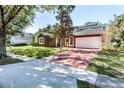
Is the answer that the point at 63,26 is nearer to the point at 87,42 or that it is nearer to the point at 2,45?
the point at 87,42

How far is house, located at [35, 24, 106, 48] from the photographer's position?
10534 millimetres

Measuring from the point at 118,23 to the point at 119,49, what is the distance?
2.98 metres

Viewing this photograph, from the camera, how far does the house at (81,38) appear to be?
34.6 ft

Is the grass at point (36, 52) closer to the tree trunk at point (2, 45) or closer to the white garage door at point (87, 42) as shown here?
the tree trunk at point (2, 45)

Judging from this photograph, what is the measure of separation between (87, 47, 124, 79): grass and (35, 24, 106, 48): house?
1850 mm

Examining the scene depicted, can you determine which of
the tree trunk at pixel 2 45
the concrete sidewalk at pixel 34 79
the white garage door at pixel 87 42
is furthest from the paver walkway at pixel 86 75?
the white garage door at pixel 87 42

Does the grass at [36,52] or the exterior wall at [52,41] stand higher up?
the exterior wall at [52,41]

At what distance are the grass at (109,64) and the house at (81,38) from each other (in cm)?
185
